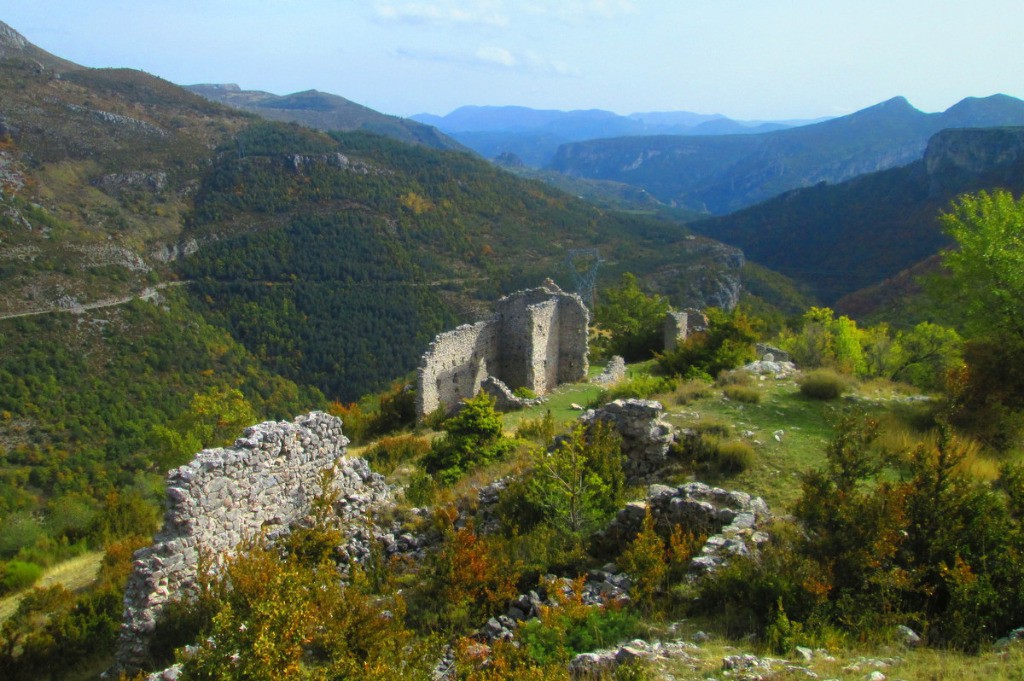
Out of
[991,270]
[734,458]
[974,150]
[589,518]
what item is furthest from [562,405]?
[974,150]

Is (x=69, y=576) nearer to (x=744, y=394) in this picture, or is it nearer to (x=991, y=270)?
(x=744, y=394)

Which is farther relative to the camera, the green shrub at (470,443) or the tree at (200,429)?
the tree at (200,429)

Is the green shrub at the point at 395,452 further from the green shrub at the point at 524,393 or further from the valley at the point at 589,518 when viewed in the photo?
the green shrub at the point at 524,393

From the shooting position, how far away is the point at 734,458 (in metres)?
9.59

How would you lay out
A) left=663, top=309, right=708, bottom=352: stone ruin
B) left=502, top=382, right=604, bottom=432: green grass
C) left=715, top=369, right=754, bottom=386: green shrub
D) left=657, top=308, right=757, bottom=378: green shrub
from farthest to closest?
left=663, top=309, right=708, bottom=352: stone ruin < left=657, top=308, right=757, bottom=378: green shrub < left=502, top=382, right=604, bottom=432: green grass < left=715, top=369, right=754, bottom=386: green shrub

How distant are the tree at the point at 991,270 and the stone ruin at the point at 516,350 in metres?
10.2

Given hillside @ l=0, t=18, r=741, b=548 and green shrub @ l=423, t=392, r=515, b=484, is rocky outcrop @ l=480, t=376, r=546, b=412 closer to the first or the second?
green shrub @ l=423, t=392, r=515, b=484

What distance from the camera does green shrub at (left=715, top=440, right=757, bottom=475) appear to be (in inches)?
374

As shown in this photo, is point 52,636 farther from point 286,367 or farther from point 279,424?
point 286,367

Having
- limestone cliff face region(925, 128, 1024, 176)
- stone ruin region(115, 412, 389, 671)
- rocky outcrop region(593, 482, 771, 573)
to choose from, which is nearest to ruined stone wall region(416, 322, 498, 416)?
stone ruin region(115, 412, 389, 671)

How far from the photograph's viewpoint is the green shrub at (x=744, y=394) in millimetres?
12383

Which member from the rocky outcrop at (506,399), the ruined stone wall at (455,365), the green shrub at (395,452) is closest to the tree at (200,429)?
the ruined stone wall at (455,365)

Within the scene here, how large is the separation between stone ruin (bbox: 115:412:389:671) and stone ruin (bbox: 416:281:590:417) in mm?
7563

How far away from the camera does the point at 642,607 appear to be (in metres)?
6.50
